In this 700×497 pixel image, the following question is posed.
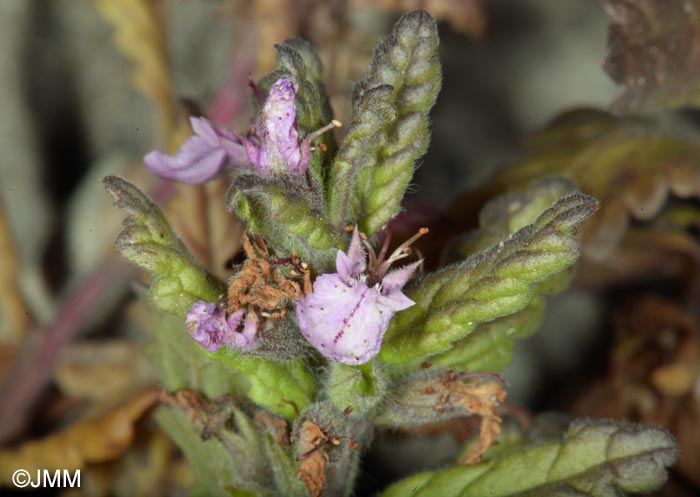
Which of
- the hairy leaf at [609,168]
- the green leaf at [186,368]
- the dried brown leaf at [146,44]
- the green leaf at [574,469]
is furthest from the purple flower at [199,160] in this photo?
the dried brown leaf at [146,44]

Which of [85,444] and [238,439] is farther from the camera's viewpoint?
[85,444]

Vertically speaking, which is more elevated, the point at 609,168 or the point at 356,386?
the point at 609,168

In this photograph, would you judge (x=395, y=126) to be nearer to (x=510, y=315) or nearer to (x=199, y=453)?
(x=510, y=315)

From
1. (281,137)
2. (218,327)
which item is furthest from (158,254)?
(281,137)

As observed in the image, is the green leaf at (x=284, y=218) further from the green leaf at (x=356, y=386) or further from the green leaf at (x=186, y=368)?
the green leaf at (x=186, y=368)

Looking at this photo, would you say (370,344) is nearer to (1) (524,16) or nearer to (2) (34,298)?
(2) (34,298)

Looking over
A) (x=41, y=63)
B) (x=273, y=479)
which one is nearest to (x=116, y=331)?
(x=41, y=63)
